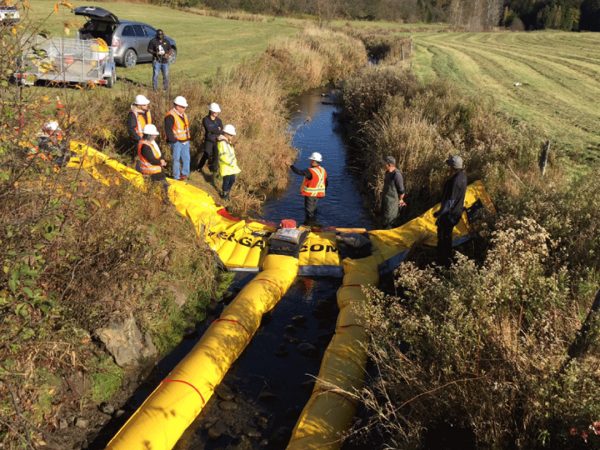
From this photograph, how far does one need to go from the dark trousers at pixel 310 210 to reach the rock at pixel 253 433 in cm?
614

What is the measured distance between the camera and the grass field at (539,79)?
14.2 m

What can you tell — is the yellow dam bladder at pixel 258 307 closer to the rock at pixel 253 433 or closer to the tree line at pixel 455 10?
the rock at pixel 253 433

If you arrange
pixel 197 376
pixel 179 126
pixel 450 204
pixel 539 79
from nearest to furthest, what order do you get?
pixel 197 376 → pixel 450 204 → pixel 179 126 → pixel 539 79

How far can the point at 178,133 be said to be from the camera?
10.5 m

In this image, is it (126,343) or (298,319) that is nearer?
(126,343)

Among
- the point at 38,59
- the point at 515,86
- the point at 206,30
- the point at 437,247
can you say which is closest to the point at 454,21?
the point at 206,30

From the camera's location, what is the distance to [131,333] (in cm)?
684

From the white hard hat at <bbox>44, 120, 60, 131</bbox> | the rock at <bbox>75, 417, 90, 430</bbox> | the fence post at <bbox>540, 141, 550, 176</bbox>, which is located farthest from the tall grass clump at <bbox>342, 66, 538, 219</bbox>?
the rock at <bbox>75, 417, 90, 430</bbox>

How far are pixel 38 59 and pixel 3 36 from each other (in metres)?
0.35

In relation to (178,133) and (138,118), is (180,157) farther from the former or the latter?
(138,118)

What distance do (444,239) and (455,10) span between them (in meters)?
76.5

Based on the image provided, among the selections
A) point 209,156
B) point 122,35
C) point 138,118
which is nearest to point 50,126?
point 138,118

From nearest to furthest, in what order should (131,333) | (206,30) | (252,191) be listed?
(131,333), (252,191), (206,30)

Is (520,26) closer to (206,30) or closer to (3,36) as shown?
(206,30)
